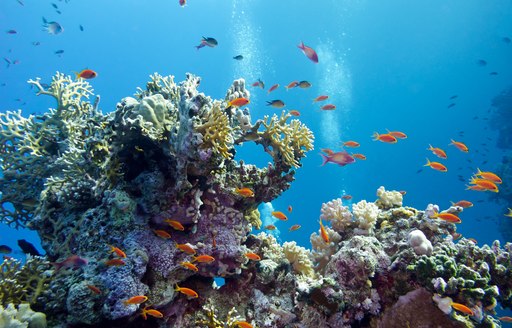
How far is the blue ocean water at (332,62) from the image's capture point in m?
83.4

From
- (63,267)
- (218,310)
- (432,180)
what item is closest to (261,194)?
(218,310)

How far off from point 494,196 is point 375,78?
7904cm

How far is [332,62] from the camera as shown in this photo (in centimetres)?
10356

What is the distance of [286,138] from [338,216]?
211cm

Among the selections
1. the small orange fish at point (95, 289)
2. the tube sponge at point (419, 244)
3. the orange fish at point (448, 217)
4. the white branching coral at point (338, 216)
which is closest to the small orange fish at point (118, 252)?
the small orange fish at point (95, 289)

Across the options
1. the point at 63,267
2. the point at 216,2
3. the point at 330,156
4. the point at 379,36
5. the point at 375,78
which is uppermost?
the point at 216,2

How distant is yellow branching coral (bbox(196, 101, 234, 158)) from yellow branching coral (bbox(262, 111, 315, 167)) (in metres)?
1.29

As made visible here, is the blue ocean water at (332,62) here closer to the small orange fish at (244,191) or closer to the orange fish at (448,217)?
the orange fish at (448,217)

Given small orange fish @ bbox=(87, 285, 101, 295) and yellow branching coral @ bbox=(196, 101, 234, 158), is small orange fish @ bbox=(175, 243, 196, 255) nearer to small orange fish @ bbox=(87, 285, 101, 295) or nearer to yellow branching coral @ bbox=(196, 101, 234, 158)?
small orange fish @ bbox=(87, 285, 101, 295)

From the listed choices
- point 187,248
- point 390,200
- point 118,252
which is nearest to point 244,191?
point 187,248

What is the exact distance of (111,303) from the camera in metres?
3.62

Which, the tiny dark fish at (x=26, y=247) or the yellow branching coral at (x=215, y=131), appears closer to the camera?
the yellow branching coral at (x=215, y=131)

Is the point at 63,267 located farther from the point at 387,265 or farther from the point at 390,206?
the point at 390,206

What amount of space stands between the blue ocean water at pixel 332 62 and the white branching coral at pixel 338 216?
6441cm
